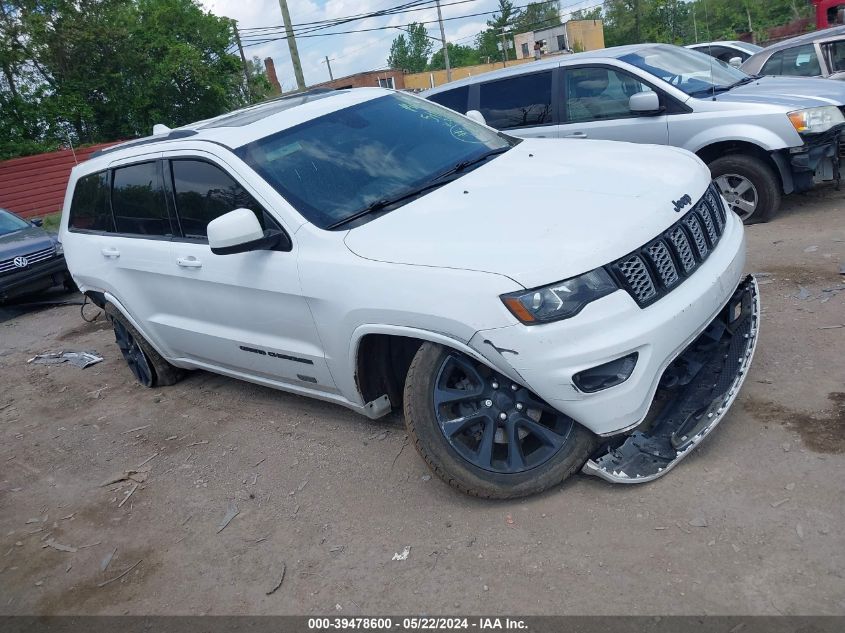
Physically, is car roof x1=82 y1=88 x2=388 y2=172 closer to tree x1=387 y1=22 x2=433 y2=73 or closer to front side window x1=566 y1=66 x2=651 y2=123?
front side window x1=566 y1=66 x2=651 y2=123

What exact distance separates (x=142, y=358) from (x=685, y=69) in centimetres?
571

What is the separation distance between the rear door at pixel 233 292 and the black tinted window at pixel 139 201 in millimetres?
146

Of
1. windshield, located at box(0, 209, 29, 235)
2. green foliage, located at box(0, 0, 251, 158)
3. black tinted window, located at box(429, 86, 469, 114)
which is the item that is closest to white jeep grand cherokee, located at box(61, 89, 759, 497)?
black tinted window, located at box(429, 86, 469, 114)

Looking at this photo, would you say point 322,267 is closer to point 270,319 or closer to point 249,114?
point 270,319

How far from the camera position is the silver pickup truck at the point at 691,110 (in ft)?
21.5

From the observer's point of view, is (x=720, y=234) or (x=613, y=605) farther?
(x=720, y=234)

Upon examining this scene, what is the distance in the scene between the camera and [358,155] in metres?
4.13

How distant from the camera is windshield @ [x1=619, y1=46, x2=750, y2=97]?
282 inches

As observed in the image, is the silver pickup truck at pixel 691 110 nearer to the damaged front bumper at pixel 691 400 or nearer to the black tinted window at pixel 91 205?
the black tinted window at pixel 91 205

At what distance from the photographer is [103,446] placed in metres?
4.92

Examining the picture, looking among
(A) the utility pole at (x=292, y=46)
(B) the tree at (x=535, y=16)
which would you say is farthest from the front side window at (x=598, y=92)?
(B) the tree at (x=535, y=16)

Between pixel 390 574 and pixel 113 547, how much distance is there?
4.98 feet

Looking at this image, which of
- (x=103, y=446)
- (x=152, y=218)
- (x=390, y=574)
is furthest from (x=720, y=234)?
(x=103, y=446)

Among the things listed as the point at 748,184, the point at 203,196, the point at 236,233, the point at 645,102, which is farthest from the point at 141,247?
the point at 748,184
